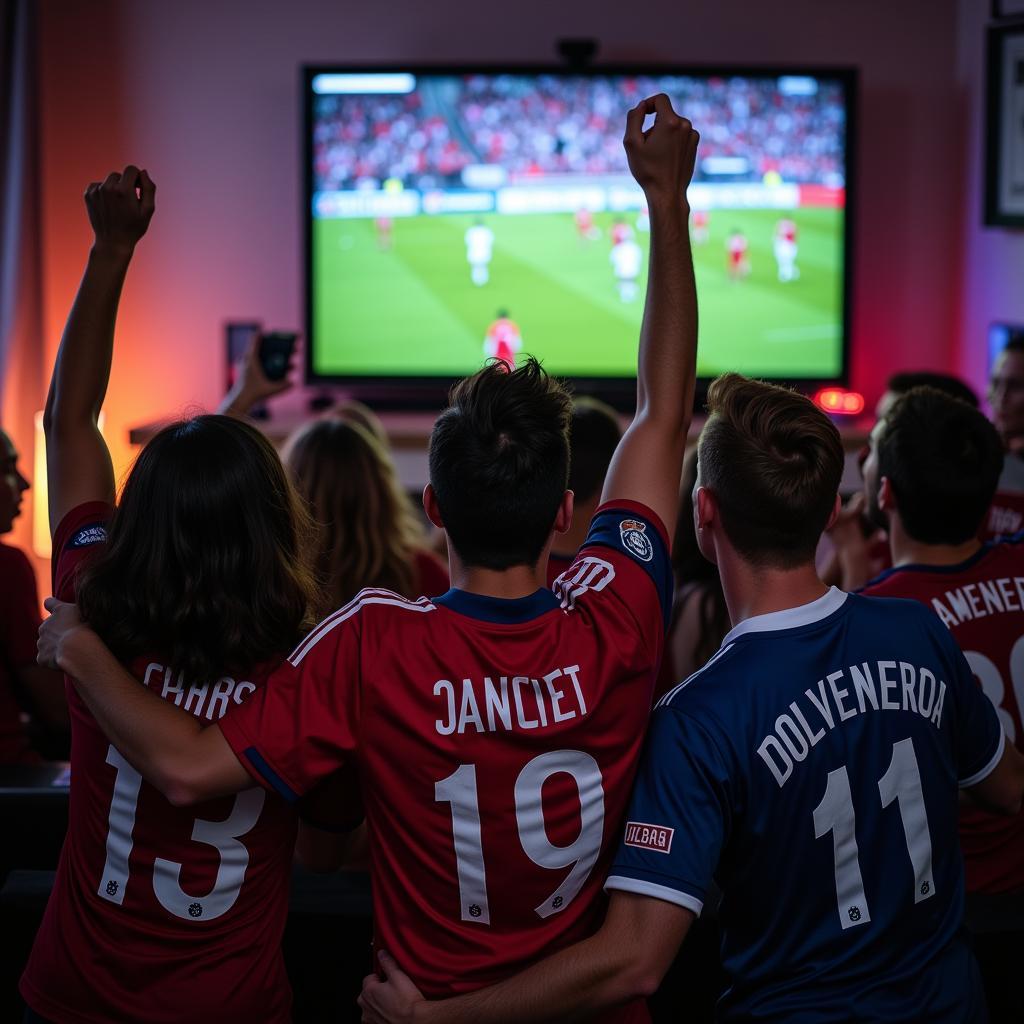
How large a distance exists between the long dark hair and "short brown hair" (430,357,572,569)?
0.21 metres

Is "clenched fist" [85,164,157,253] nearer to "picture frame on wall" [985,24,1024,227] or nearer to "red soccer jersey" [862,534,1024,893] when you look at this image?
"red soccer jersey" [862,534,1024,893]

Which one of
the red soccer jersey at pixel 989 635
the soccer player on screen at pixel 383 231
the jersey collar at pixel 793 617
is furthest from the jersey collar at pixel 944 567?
the soccer player on screen at pixel 383 231

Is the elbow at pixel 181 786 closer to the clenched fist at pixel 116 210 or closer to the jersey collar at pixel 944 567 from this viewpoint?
the clenched fist at pixel 116 210

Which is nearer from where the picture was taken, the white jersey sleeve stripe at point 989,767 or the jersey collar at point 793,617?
the jersey collar at point 793,617

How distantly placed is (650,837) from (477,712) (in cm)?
21

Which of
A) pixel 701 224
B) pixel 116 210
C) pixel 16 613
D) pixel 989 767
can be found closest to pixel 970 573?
pixel 989 767

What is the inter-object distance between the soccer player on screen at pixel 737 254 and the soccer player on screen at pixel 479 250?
1.07m

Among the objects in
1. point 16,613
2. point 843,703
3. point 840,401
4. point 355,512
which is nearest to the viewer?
point 843,703

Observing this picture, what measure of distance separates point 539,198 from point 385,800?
4669 mm

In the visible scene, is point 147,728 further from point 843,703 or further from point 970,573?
point 970,573

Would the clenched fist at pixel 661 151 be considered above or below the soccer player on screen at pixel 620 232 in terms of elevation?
below

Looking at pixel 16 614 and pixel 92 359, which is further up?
pixel 92 359

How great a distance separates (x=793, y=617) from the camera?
53.1 inches

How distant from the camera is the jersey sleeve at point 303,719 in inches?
48.2
